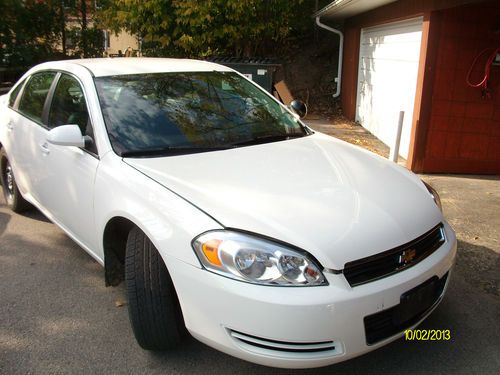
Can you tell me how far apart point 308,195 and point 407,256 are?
1.88ft

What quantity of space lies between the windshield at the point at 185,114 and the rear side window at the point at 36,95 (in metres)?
0.90

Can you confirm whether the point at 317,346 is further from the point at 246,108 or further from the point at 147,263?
the point at 246,108

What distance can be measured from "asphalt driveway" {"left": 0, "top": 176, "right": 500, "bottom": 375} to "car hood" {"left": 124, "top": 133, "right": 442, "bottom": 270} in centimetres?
76

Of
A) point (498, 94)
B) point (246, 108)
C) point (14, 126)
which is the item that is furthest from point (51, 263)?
point (498, 94)

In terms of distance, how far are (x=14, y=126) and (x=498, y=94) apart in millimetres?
5767

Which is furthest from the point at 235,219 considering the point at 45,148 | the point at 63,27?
the point at 63,27

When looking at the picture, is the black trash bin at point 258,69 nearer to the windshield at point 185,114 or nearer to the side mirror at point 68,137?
the windshield at point 185,114

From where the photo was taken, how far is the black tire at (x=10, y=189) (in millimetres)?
4766

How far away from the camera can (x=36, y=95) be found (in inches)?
164

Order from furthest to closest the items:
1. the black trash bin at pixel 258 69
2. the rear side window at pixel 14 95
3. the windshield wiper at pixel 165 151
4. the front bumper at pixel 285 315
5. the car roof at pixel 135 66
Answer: the black trash bin at pixel 258 69 < the rear side window at pixel 14 95 < the car roof at pixel 135 66 < the windshield wiper at pixel 165 151 < the front bumper at pixel 285 315

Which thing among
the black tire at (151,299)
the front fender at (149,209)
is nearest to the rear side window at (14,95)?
the front fender at (149,209)

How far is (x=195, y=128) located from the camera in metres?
3.23

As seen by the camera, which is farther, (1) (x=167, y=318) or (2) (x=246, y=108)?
(2) (x=246, y=108)

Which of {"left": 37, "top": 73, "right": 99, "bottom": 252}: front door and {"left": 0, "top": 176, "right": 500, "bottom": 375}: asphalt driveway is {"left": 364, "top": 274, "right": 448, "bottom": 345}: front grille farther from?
{"left": 37, "top": 73, "right": 99, "bottom": 252}: front door
